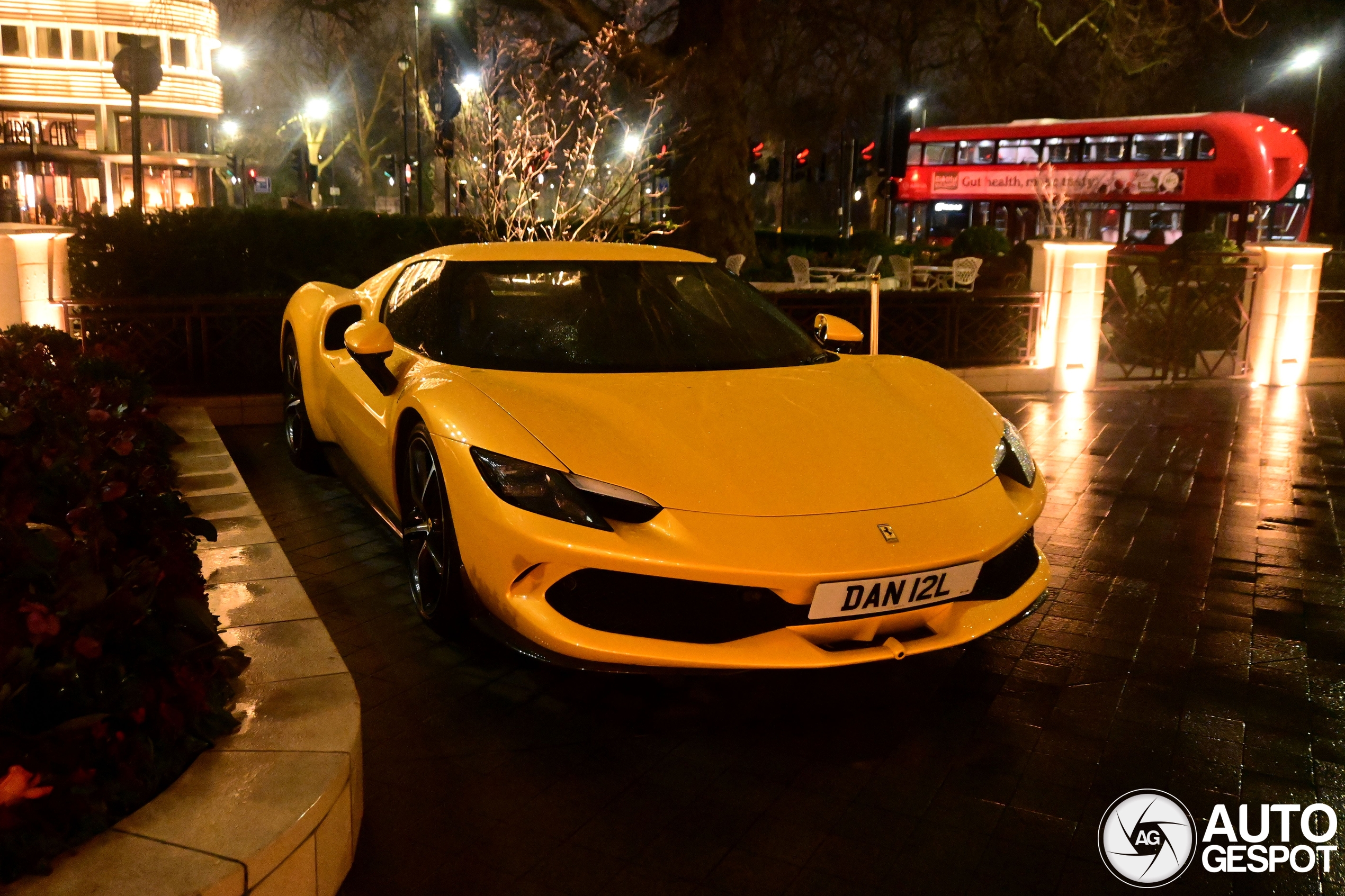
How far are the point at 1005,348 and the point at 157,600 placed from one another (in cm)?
923

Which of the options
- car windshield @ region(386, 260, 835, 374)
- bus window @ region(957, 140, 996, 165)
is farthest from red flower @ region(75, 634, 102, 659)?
bus window @ region(957, 140, 996, 165)

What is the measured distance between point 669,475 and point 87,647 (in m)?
1.61

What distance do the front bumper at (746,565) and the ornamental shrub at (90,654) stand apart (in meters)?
0.81

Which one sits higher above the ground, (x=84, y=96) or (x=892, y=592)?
(x=84, y=96)

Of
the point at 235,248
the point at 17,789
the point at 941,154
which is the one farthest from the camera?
the point at 941,154

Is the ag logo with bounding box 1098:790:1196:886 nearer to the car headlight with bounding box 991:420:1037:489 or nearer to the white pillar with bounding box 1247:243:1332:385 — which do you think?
the car headlight with bounding box 991:420:1037:489

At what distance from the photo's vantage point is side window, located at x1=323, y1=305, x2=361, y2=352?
5531mm

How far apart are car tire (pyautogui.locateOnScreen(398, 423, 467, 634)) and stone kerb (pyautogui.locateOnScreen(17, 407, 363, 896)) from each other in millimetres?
461

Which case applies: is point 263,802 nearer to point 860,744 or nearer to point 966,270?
point 860,744

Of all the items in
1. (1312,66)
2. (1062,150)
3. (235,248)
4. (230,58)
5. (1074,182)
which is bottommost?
(235,248)

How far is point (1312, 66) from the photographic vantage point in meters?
32.7

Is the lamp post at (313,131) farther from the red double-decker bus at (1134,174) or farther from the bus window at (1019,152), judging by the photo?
the bus window at (1019,152)

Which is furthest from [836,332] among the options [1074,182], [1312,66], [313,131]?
[313,131]

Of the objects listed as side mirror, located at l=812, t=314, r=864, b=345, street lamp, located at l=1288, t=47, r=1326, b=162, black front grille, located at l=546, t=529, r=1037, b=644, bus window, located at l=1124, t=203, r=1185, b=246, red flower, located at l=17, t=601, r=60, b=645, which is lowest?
black front grille, located at l=546, t=529, r=1037, b=644
